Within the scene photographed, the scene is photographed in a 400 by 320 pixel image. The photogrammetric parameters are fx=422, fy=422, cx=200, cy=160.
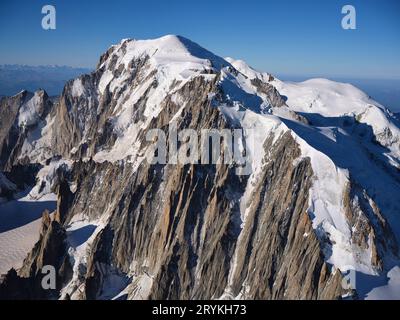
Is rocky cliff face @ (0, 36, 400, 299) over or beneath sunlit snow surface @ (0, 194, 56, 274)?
over

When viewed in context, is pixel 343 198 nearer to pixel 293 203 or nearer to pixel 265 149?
pixel 293 203

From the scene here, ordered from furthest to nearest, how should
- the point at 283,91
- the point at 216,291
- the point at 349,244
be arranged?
the point at 283,91 → the point at 216,291 → the point at 349,244

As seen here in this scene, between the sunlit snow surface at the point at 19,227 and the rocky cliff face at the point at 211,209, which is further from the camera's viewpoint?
the sunlit snow surface at the point at 19,227

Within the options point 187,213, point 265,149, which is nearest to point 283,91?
point 265,149

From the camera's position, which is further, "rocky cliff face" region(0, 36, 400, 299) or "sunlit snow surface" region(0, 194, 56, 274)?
"sunlit snow surface" region(0, 194, 56, 274)

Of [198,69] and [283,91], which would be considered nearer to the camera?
[198,69]

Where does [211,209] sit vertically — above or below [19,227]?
above

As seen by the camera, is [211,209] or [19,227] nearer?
[211,209]

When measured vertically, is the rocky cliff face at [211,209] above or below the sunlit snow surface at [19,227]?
above
